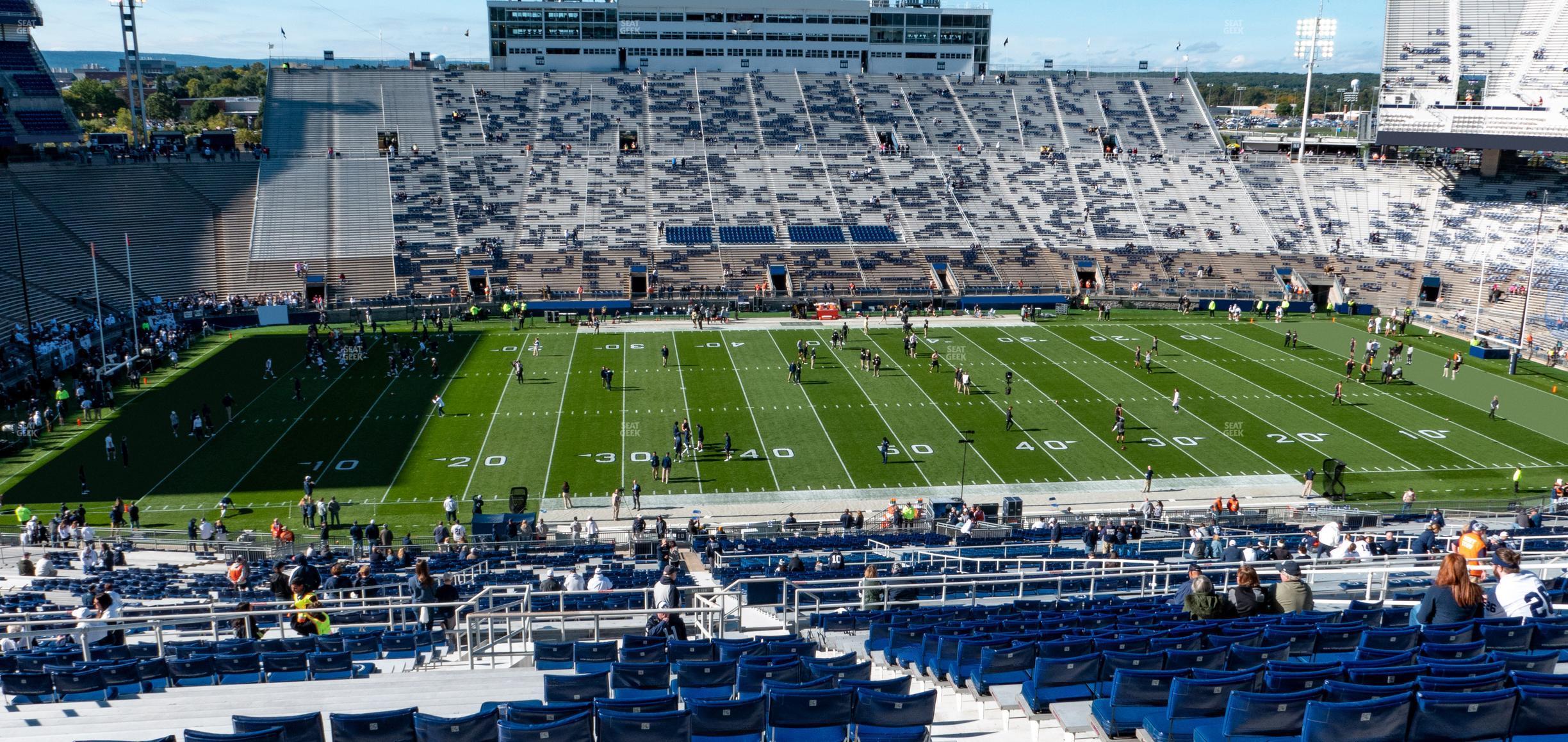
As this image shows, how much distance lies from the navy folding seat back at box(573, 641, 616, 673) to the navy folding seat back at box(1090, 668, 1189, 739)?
4326 millimetres

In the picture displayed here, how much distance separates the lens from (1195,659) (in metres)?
8.66

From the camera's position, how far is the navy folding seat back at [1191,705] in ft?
25.0

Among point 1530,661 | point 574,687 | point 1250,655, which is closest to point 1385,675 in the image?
point 1250,655

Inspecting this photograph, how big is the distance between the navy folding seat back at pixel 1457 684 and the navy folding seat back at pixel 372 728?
→ 6.77 m

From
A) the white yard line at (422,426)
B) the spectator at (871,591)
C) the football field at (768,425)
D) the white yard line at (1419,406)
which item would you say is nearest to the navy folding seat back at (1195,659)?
the spectator at (871,591)

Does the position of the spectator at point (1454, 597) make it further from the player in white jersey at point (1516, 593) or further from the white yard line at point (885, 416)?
the white yard line at point (885, 416)

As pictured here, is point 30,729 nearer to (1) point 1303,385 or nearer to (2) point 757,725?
(2) point 757,725

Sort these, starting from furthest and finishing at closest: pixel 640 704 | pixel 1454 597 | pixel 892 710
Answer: pixel 1454 597, pixel 892 710, pixel 640 704

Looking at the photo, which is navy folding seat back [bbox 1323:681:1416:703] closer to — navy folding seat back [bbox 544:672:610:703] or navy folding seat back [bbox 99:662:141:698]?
navy folding seat back [bbox 544:672:610:703]

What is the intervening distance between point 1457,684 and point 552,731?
Answer: 6.02m

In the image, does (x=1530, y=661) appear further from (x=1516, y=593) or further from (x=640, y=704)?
(x=640, y=704)

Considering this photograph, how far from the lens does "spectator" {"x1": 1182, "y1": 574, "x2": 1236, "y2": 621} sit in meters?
10.4

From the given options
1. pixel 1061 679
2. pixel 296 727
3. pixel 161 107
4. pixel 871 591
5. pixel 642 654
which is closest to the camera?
pixel 296 727

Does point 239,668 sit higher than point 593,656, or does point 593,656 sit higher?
point 593,656
